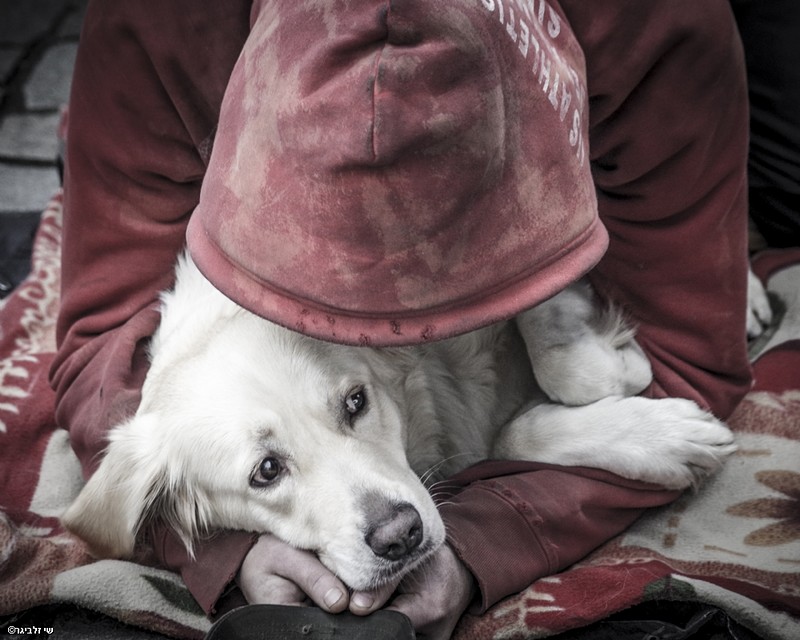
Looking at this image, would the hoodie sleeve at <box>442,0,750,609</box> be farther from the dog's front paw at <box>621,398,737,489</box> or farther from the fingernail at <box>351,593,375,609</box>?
the fingernail at <box>351,593,375,609</box>

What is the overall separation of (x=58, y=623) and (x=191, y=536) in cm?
33

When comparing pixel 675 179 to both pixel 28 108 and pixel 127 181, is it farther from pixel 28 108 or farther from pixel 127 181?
pixel 28 108

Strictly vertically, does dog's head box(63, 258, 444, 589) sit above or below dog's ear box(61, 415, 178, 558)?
above

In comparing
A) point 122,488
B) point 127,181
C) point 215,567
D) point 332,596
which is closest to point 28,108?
point 127,181

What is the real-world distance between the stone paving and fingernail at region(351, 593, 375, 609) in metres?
1.83

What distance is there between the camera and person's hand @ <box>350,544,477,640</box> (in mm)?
1508

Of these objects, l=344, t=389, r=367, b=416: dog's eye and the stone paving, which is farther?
the stone paving

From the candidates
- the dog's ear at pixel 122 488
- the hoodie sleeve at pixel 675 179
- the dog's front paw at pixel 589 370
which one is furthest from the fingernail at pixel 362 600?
the hoodie sleeve at pixel 675 179

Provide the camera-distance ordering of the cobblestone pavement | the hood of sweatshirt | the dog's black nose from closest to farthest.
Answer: the hood of sweatshirt → the dog's black nose → the cobblestone pavement

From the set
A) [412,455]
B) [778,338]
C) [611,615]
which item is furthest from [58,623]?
[778,338]

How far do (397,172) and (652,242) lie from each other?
86 centimetres

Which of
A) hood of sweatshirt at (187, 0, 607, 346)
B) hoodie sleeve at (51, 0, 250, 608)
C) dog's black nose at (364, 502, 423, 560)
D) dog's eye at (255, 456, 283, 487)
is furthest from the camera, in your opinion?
hoodie sleeve at (51, 0, 250, 608)

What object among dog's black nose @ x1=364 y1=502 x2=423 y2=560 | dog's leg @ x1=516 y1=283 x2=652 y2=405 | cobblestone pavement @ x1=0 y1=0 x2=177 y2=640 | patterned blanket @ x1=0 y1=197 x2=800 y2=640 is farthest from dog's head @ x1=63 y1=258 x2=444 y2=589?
Result: cobblestone pavement @ x1=0 y1=0 x2=177 y2=640

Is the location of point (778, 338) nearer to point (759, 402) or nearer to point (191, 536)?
point (759, 402)
